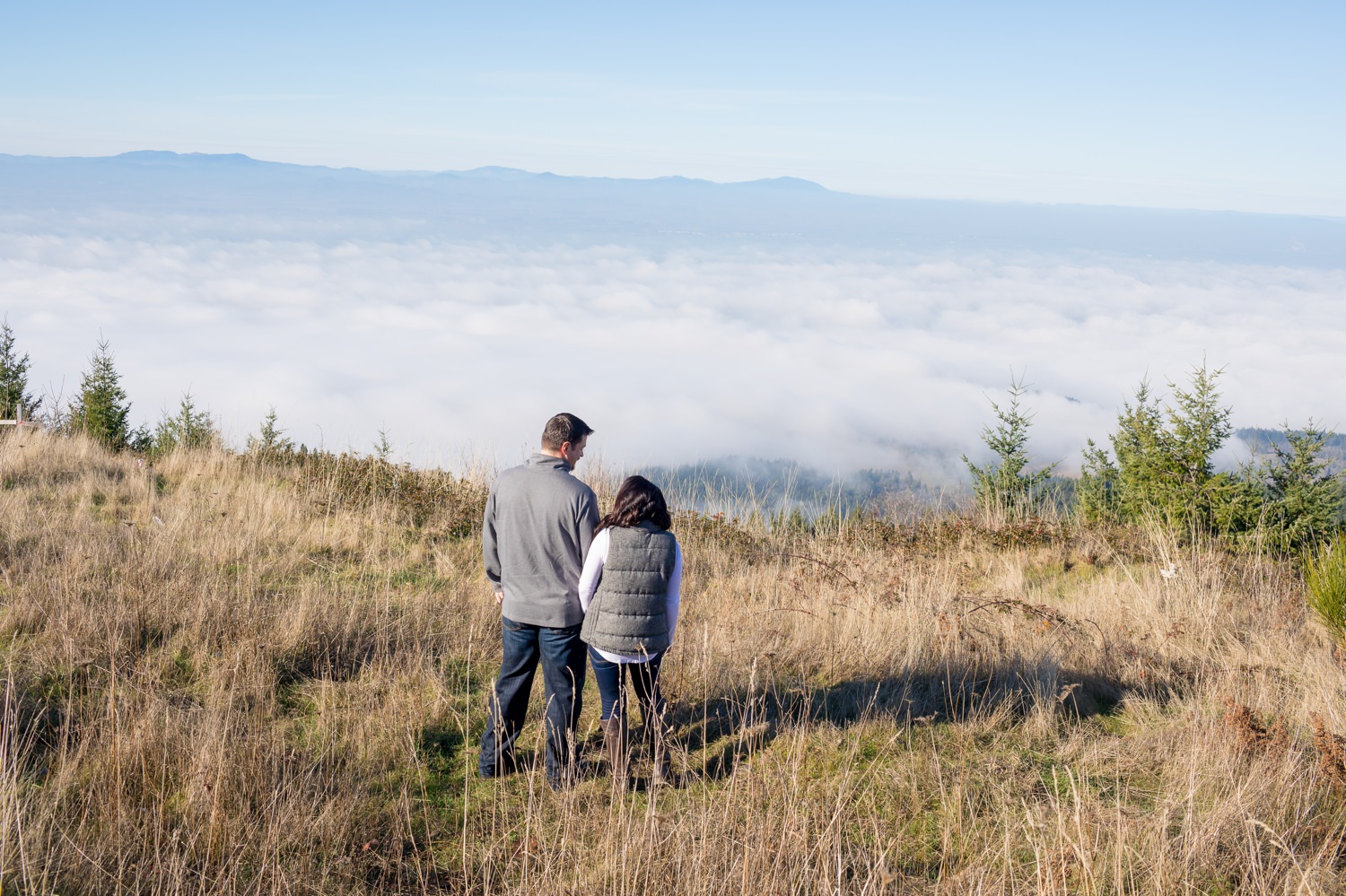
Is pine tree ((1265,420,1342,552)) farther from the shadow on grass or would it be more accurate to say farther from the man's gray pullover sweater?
the man's gray pullover sweater

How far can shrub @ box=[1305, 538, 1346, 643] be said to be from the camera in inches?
236

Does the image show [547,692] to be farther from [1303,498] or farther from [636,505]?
[1303,498]

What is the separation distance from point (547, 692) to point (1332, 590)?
5.88 m

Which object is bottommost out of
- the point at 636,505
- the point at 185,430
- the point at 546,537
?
the point at 185,430

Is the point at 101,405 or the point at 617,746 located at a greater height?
the point at 101,405

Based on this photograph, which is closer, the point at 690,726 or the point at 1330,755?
the point at 1330,755

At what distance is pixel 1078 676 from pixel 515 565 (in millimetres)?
3910

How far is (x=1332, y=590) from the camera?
238 inches

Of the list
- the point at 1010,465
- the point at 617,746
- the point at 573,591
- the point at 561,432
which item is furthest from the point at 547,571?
the point at 1010,465

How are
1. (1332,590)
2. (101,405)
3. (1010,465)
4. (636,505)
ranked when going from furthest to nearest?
(1010,465), (101,405), (1332,590), (636,505)

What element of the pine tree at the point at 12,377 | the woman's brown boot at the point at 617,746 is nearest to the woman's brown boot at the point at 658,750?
the woman's brown boot at the point at 617,746

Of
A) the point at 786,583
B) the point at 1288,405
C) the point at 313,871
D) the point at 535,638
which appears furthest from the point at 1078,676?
the point at 1288,405

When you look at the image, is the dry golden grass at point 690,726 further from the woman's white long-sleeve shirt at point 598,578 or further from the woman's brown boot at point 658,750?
the woman's white long-sleeve shirt at point 598,578

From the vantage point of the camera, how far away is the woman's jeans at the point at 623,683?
145 inches
